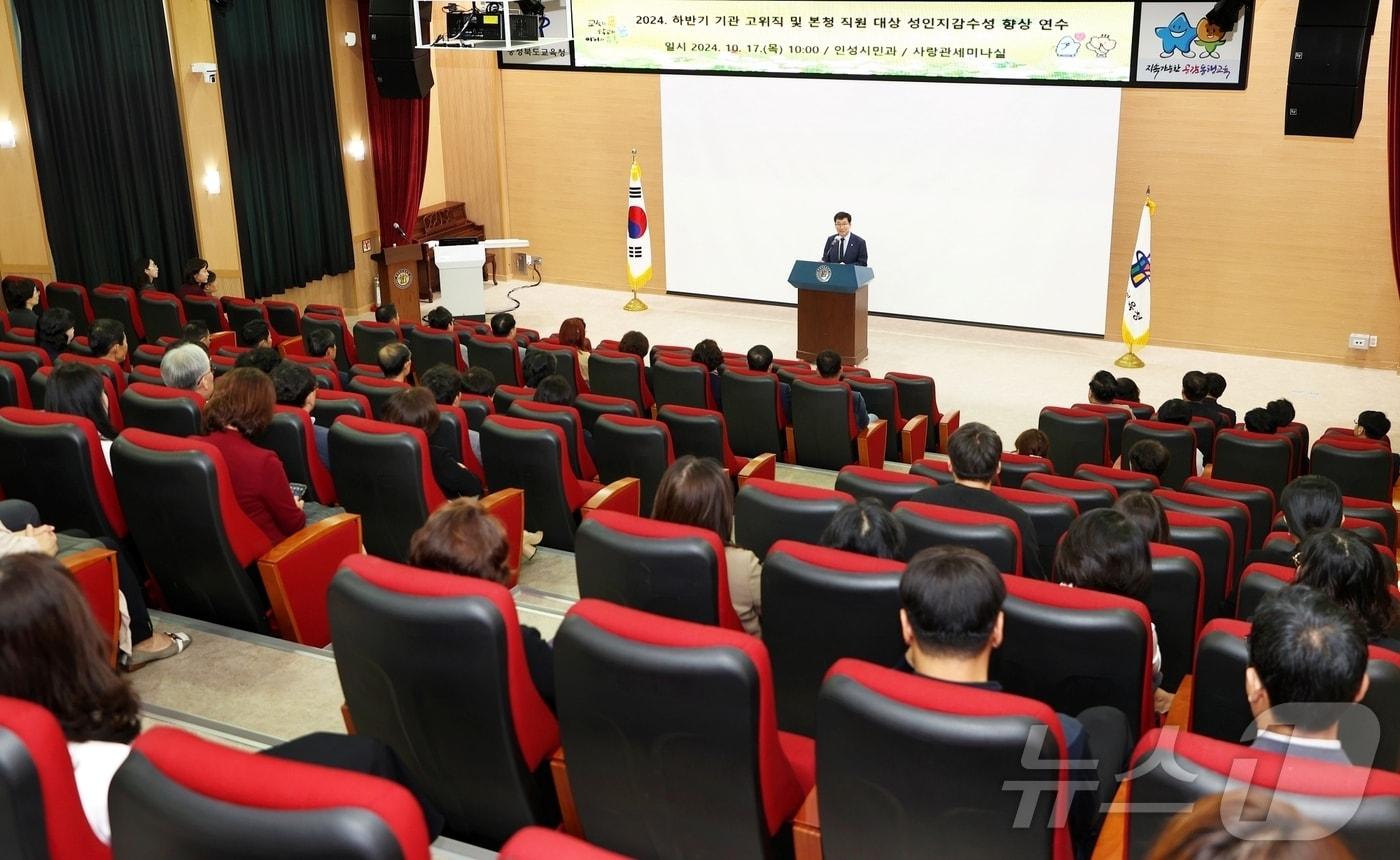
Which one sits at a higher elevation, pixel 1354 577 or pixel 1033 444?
pixel 1354 577

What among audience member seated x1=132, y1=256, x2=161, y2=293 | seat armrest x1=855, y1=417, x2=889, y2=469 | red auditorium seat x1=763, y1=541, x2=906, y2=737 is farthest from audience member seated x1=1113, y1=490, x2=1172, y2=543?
audience member seated x1=132, y1=256, x2=161, y2=293

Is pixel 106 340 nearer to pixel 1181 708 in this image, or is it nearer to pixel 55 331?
pixel 55 331

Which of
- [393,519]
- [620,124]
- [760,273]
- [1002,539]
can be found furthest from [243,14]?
[1002,539]

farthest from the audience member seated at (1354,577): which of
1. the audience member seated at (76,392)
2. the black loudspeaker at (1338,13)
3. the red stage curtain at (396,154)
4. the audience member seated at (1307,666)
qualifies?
the red stage curtain at (396,154)

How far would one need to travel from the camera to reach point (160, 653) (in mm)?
3893

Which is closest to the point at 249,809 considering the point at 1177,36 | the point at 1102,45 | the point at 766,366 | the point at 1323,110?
the point at 766,366

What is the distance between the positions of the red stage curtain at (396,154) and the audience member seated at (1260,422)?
8.99m

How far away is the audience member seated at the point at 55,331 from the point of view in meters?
7.20

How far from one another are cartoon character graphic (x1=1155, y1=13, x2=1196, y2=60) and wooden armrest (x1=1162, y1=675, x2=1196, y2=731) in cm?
726

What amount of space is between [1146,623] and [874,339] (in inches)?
362

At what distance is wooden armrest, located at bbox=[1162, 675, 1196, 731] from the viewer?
3164 mm

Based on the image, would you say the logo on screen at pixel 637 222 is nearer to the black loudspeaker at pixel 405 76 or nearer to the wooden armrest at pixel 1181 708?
the black loudspeaker at pixel 405 76

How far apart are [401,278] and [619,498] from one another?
8257 mm

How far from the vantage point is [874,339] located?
11.9 meters
